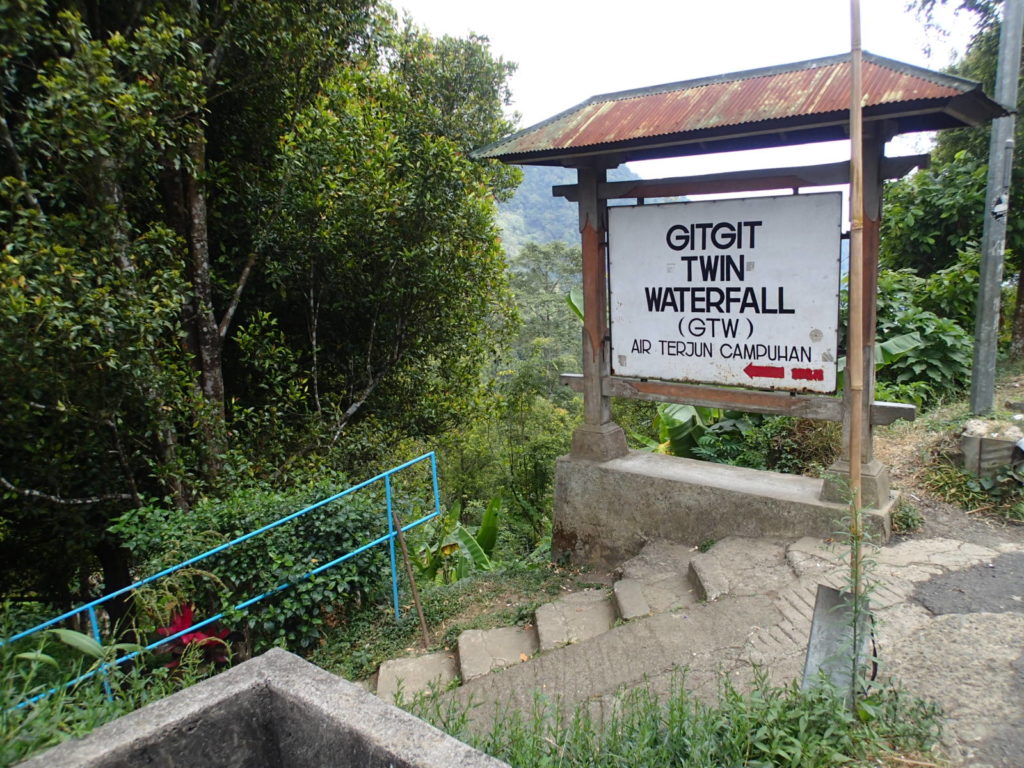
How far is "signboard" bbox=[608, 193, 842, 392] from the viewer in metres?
4.86

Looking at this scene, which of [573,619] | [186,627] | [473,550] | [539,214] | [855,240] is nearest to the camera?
[855,240]

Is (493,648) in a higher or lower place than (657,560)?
lower

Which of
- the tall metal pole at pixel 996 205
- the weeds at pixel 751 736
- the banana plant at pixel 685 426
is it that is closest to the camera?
the weeds at pixel 751 736

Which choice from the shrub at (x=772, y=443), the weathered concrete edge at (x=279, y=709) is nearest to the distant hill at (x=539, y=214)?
the shrub at (x=772, y=443)

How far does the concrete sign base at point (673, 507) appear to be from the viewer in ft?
16.4

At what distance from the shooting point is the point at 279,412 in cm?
728

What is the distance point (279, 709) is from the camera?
7.41 ft

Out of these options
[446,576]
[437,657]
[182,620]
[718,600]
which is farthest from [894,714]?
[446,576]

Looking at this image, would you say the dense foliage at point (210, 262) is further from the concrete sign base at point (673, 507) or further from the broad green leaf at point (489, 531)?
the concrete sign base at point (673, 507)

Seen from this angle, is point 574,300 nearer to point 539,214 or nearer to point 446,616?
point 446,616

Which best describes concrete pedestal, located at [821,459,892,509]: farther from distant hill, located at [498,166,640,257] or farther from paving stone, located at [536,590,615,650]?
distant hill, located at [498,166,640,257]

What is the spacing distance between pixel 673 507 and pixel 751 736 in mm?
3076

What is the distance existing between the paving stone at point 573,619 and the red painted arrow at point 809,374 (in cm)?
206

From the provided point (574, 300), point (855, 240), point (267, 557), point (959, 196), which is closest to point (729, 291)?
point (855, 240)
